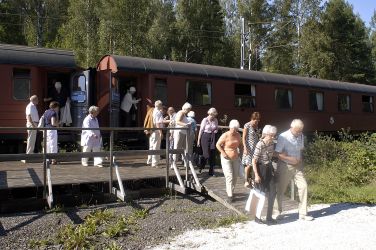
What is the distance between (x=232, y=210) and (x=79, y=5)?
23.6m

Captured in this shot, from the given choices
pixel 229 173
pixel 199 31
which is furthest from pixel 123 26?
pixel 229 173

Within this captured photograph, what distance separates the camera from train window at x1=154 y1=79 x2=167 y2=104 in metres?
13.9

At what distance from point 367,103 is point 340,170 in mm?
11674

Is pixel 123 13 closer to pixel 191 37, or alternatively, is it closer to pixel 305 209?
pixel 191 37

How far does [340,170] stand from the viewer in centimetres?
1233

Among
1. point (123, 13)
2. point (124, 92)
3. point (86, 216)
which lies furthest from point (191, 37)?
point (86, 216)

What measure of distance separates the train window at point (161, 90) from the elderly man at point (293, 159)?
258 inches

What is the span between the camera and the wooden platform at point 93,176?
27.1ft

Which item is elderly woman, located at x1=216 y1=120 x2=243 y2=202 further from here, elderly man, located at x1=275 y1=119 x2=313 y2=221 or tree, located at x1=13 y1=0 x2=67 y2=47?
tree, located at x1=13 y1=0 x2=67 y2=47

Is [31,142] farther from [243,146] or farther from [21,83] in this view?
[243,146]

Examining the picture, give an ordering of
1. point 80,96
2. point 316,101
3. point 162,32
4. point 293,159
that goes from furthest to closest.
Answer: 1. point 162,32
2. point 316,101
3. point 80,96
4. point 293,159

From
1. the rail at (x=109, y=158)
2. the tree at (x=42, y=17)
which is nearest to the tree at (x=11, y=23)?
the tree at (x=42, y=17)

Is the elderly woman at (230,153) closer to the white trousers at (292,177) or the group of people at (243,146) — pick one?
the group of people at (243,146)

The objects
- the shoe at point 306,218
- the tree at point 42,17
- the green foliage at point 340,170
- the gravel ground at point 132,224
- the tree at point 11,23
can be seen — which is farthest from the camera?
the tree at point 11,23
